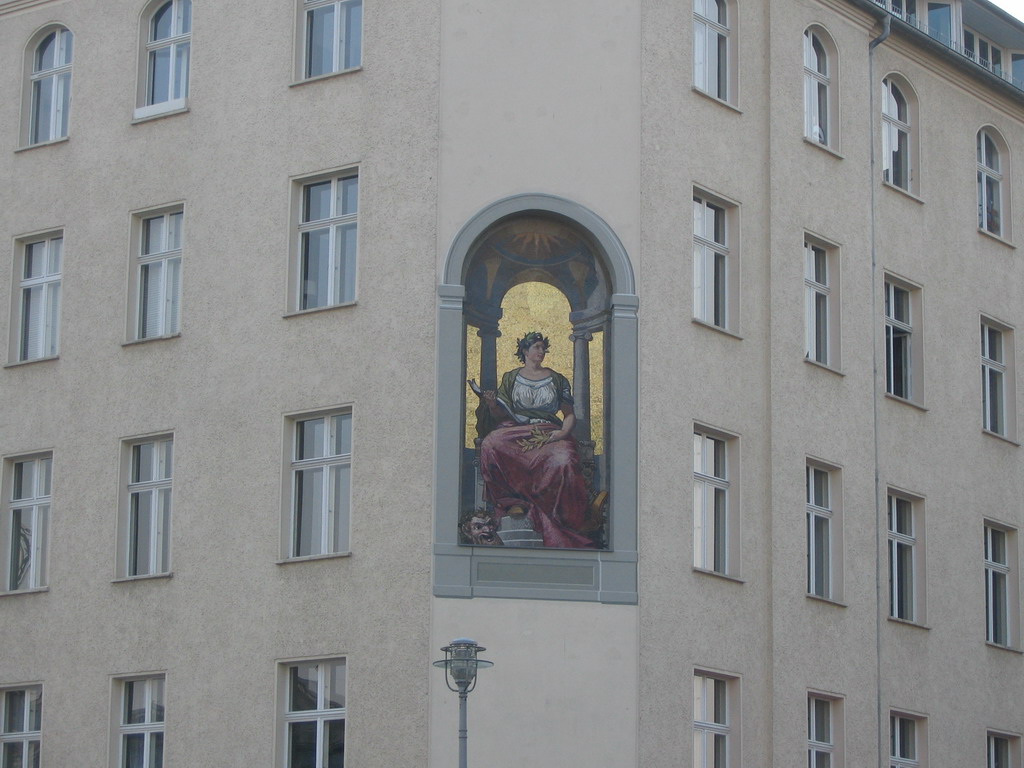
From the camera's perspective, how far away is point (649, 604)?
27.3 metres

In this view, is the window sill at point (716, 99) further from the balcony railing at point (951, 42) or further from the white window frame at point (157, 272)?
the white window frame at point (157, 272)

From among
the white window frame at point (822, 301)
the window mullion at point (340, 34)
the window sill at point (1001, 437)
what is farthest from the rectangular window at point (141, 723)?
the window sill at point (1001, 437)

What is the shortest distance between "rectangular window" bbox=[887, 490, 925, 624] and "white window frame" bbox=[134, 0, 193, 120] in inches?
464

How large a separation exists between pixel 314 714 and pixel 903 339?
11.4m

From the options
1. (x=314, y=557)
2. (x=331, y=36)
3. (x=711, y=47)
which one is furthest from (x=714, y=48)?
(x=314, y=557)

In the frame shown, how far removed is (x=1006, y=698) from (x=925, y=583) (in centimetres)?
264

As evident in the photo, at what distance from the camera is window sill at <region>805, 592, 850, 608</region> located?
3002 cm

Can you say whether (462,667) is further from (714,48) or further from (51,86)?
(51,86)

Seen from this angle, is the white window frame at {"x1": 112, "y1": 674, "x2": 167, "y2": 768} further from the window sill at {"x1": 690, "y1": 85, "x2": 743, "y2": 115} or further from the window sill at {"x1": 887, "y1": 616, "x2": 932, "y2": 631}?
the window sill at {"x1": 690, "y1": 85, "x2": 743, "y2": 115}

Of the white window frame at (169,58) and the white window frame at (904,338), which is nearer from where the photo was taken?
the white window frame at (169,58)

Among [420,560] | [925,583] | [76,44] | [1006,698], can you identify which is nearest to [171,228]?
[76,44]

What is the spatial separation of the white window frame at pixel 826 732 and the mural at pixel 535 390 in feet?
15.4

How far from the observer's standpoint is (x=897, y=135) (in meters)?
34.1

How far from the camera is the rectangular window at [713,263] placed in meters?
29.6
